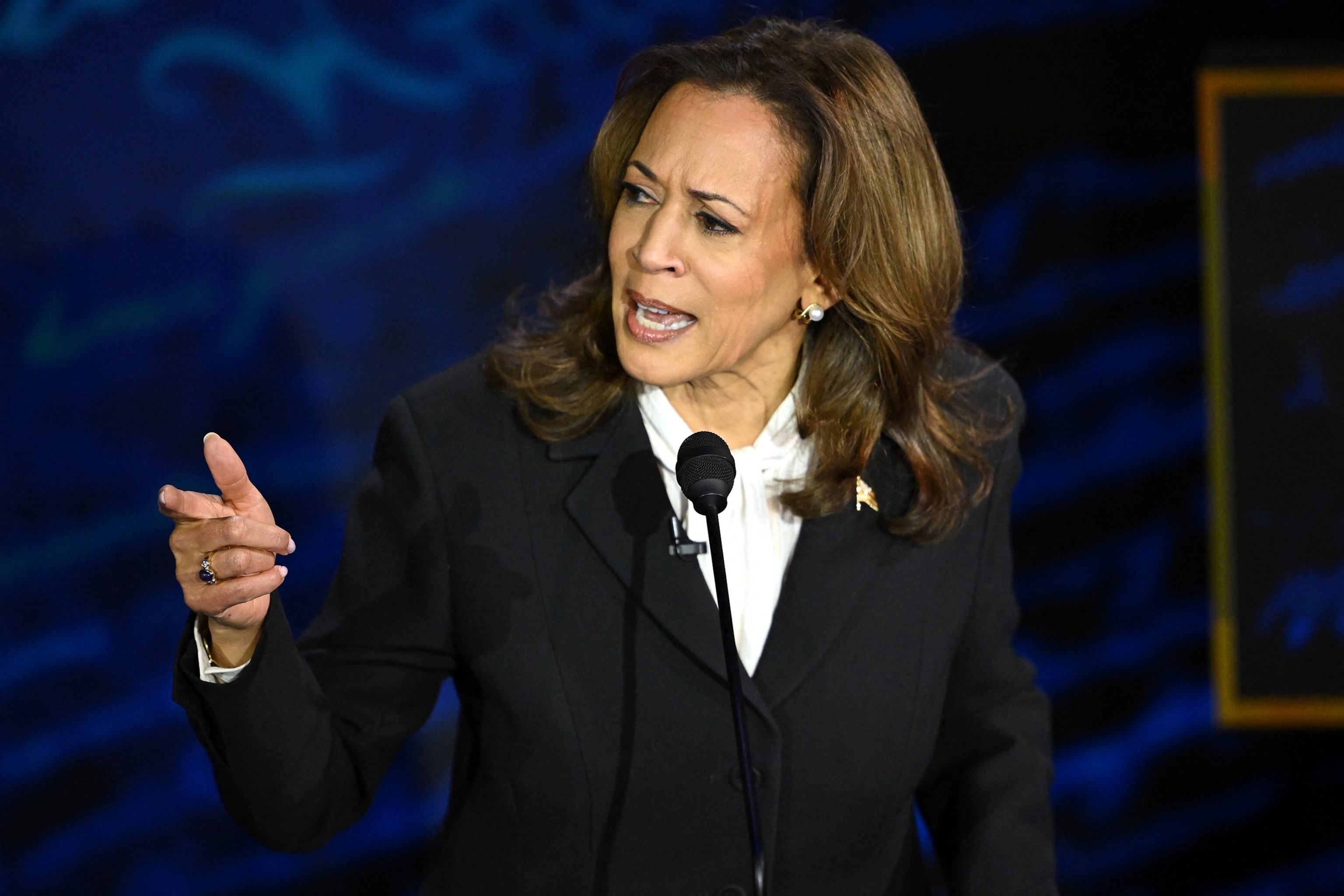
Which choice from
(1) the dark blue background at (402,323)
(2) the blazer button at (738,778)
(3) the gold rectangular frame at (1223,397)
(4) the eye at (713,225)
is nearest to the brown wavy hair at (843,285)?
(4) the eye at (713,225)

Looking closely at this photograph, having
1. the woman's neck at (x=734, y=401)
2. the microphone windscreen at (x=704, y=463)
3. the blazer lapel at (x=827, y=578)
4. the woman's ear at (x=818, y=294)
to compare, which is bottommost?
the blazer lapel at (x=827, y=578)

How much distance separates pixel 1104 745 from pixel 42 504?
214 cm

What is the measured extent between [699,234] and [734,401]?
260 mm

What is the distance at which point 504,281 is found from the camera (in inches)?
100

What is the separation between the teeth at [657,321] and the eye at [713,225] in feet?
0.33

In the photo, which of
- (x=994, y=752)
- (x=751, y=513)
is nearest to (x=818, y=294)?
(x=751, y=513)

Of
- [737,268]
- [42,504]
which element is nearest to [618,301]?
[737,268]

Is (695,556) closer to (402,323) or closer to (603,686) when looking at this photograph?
(603,686)

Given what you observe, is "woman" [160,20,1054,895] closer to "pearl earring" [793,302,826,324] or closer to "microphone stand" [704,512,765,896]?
"pearl earring" [793,302,826,324]

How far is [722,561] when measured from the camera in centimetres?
120

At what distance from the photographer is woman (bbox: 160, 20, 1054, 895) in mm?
1508

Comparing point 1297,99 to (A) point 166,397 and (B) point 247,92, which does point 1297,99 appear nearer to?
(B) point 247,92

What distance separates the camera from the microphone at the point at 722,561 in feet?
3.89

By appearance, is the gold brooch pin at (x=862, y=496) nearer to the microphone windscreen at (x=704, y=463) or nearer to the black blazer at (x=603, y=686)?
the black blazer at (x=603, y=686)
